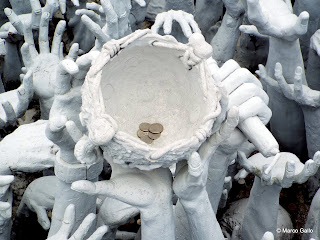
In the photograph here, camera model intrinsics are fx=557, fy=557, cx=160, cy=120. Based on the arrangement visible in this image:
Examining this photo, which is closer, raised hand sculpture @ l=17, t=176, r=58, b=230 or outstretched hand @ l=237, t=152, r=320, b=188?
outstretched hand @ l=237, t=152, r=320, b=188

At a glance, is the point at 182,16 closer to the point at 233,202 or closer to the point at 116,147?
the point at 233,202

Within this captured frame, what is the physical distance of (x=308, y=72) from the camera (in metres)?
2.10

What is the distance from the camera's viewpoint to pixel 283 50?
1877 millimetres

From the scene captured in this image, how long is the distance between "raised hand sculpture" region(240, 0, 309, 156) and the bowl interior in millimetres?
435

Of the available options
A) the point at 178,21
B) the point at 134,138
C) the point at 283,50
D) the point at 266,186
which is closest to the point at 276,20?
the point at 283,50

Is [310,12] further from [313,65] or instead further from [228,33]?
[228,33]

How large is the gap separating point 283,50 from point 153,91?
1.98 ft

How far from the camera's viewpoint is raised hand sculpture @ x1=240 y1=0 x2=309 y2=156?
5.74ft

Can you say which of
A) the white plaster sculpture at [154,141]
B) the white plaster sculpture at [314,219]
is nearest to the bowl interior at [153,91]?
the white plaster sculpture at [154,141]

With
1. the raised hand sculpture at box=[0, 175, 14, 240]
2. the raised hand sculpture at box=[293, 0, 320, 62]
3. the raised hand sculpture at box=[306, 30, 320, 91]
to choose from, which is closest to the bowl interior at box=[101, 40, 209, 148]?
the raised hand sculpture at box=[0, 175, 14, 240]

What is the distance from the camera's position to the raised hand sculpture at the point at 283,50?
1.75 meters

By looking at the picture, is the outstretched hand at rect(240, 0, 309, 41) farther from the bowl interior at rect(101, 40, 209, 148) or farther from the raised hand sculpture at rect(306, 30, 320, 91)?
the bowl interior at rect(101, 40, 209, 148)

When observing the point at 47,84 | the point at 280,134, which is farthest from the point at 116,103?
the point at 280,134

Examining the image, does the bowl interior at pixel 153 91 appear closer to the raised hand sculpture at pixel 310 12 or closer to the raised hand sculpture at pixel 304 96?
the raised hand sculpture at pixel 304 96
